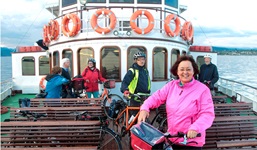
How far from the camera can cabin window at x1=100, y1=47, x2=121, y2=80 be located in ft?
26.1

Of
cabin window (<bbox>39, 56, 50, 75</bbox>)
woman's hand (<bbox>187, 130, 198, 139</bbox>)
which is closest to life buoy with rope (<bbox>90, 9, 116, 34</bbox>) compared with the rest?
cabin window (<bbox>39, 56, 50, 75</bbox>)

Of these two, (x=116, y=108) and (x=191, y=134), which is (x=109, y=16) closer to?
(x=116, y=108)

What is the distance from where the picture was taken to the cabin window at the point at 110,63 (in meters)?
7.96

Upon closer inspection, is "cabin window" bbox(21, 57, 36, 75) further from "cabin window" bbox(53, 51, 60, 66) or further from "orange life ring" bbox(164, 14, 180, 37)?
"orange life ring" bbox(164, 14, 180, 37)

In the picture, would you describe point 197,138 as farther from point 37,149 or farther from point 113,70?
point 113,70

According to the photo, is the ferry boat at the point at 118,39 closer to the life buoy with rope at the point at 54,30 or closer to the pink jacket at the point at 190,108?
the life buoy with rope at the point at 54,30

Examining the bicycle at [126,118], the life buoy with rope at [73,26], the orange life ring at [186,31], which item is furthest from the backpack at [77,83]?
the orange life ring at [186,31]

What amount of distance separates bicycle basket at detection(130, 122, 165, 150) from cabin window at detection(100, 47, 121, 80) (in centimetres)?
583

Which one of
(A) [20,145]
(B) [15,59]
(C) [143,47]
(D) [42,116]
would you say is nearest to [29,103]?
(D) [42,116]

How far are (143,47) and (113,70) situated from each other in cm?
141

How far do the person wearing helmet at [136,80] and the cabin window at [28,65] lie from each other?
31.9ft

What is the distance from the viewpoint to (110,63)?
26.3ft

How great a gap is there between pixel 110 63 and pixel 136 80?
3.91 metres

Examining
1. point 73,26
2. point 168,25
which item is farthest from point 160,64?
point 73,26
